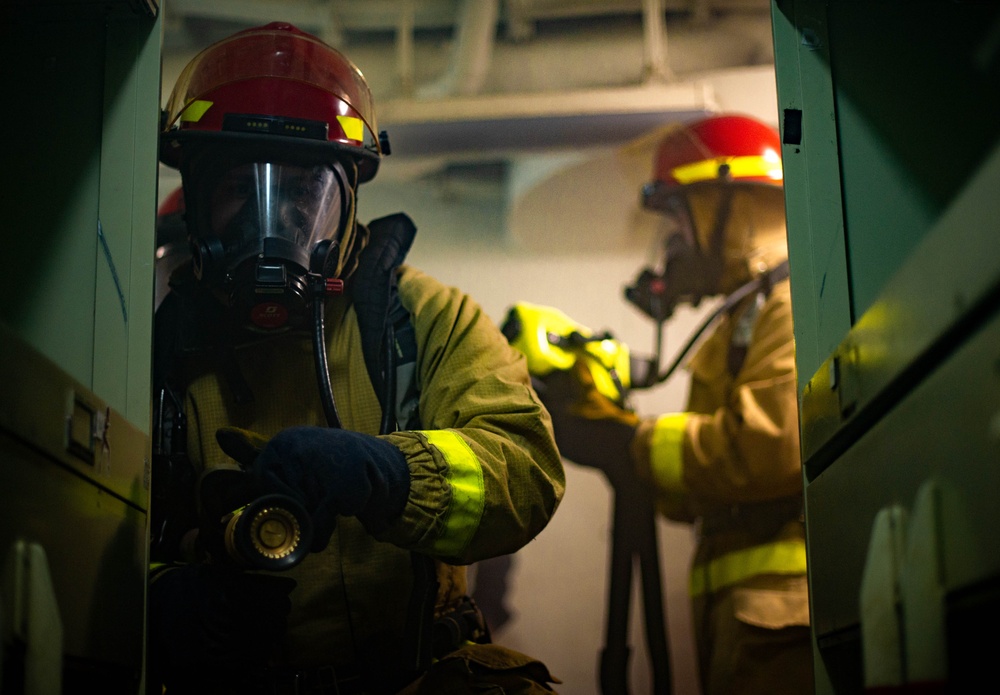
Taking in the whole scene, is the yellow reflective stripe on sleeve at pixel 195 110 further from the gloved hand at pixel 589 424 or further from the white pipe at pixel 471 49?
the white pipe at pixel 471 49

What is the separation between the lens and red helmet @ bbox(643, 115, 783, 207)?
3406 mm

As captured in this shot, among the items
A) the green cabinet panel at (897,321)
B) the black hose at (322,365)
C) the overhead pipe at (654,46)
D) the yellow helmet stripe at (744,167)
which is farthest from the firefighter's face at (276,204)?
the overhead pipe at (654,46)

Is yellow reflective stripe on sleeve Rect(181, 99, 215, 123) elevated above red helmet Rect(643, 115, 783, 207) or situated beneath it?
situated beneath

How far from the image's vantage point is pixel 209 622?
1.63 metres

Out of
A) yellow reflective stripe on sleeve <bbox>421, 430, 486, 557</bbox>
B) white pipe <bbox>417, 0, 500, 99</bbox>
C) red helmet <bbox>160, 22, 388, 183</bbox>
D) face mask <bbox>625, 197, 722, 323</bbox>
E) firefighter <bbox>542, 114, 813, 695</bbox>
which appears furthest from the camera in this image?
white pipe <bbox>417, 0, 500, 99</bbox>

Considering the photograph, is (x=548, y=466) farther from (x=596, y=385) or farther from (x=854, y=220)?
(x=596, y=385)

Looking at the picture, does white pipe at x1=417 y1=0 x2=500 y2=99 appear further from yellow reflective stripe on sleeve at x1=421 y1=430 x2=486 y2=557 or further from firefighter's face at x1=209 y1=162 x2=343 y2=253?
yellow reflective stripe on sleeve at x1=421 y1=430 x2=486 y2=557

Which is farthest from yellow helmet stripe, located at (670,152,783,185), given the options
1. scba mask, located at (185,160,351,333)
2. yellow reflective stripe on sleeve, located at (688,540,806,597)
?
scba mask, located at (185,160,351,333)

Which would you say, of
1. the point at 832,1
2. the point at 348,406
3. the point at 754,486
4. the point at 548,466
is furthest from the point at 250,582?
the point at 754,486

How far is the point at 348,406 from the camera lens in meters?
1.88

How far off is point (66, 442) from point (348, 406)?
2.39 ft

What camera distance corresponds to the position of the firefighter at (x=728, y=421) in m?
2.79

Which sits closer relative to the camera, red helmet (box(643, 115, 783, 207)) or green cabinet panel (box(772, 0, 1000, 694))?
green cabinet panel (box(772, 0, 1000, 694))

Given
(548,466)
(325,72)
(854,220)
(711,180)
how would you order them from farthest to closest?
(711,180) → (325,72) → (548,466) → (854,220)
